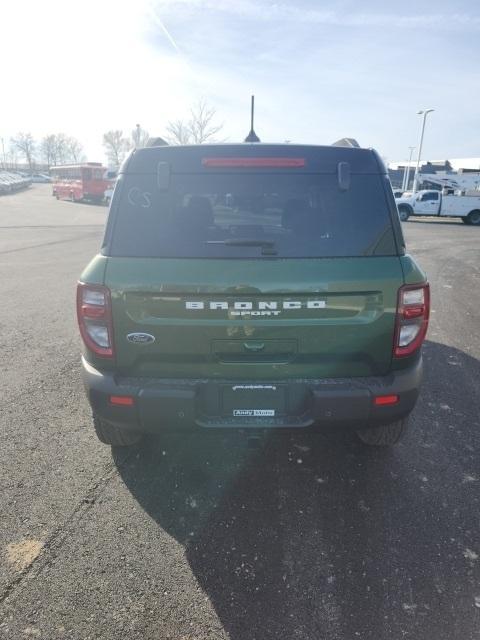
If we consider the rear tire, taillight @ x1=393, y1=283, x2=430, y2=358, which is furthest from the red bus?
taillight @ x1=393, y1=283, x2=430, y2=358

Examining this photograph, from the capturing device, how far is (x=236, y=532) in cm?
256

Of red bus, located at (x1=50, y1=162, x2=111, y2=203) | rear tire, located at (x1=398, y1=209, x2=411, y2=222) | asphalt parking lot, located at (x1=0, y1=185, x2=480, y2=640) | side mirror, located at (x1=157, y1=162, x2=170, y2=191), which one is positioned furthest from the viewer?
red bus, located at (x1=50, y1=162, x2=111, y2=203)

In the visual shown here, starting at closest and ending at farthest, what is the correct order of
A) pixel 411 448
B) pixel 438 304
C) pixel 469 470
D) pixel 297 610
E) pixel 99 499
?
pixel 297 610 < pixel 99 499 < pixel 469 470 < pixel 411 448 < pixel 438 304

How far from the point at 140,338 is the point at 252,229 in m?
0.92

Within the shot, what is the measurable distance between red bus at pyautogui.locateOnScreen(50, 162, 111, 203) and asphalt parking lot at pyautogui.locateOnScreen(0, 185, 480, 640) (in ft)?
115

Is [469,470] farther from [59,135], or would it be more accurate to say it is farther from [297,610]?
[59,135]

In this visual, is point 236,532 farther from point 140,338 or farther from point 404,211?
point 404,211

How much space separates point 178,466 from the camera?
318 cm

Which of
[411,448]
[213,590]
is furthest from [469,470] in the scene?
→ [213,590]

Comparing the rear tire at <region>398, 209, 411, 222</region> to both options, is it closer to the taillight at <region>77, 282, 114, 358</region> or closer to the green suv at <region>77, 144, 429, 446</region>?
the green suv at <region>77, 144, 429, 446</region>

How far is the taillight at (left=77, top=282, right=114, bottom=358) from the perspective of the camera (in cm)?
251

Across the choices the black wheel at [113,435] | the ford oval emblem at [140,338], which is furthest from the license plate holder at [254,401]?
the black wheel at [113,435]

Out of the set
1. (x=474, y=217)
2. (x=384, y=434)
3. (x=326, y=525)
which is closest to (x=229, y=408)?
(x=326, y=525)

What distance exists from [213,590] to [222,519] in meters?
0.50
